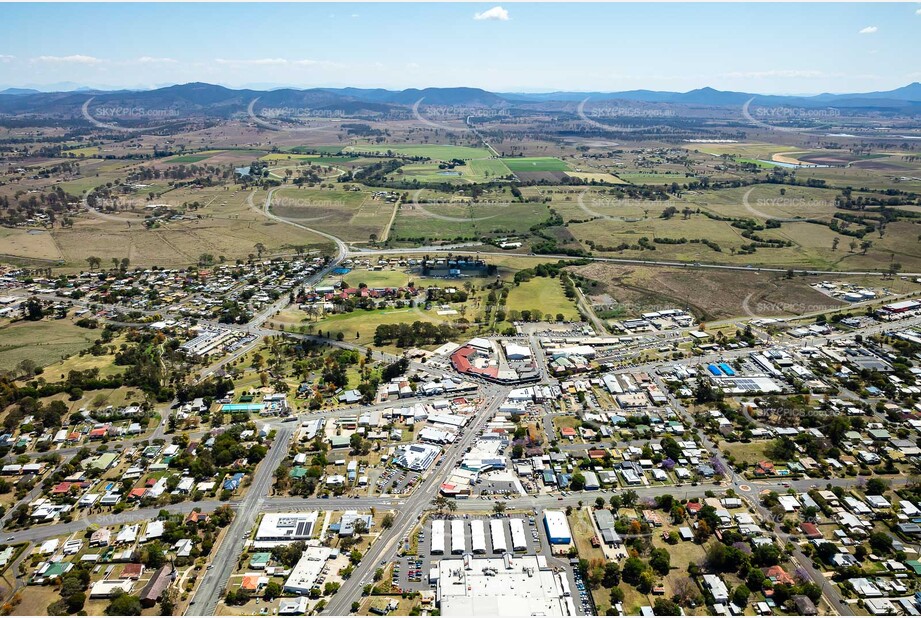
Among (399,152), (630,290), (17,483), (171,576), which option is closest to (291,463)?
(171,576)

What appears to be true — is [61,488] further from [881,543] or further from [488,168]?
[488,168]

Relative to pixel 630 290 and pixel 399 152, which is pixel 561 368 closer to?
pixel 630 290

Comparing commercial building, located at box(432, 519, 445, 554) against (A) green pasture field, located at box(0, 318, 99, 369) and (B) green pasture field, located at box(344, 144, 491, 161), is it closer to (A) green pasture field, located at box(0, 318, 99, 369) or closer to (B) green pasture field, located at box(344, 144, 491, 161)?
(A) green pasture field, located at box(0, 318, 99, 369)

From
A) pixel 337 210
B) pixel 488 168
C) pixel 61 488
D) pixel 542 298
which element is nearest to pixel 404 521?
pixel 61 488

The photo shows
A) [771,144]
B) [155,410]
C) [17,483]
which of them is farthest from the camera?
[771,144]

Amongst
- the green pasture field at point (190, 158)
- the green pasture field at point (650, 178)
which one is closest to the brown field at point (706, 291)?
the green pasture field at point (650, 178)

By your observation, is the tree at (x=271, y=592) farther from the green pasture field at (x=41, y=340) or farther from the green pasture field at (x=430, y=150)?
the green pasture field at (x=430, y=150)

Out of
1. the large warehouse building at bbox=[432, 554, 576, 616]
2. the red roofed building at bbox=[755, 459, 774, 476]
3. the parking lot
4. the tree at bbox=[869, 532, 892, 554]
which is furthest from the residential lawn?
the parking lot
